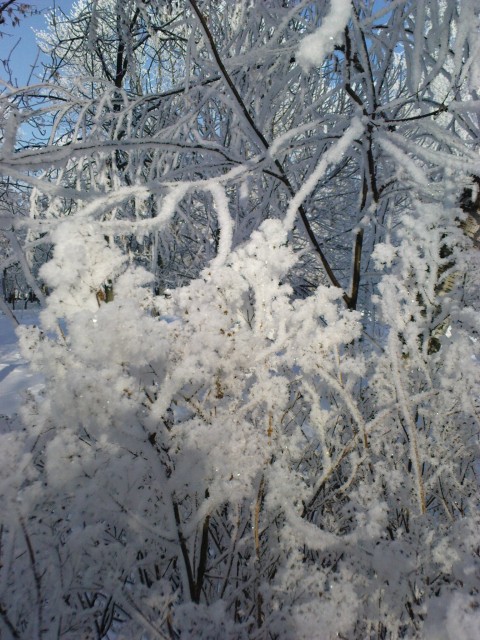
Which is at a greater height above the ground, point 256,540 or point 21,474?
point 21,474

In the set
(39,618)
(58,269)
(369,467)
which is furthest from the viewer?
(369,467)

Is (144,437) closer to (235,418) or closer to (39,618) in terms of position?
(235,418)

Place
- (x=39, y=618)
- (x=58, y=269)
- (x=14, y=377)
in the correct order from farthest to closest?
(x=14, y=377), (x=58, y=269), (x=39, y=618)

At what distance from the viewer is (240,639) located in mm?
986

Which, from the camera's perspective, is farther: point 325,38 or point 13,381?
point 13,381

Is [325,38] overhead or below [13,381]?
overhead

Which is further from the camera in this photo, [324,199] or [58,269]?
[324,199]

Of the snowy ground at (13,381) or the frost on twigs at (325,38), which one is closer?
the frost on twigs at (325,38)

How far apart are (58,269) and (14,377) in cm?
426

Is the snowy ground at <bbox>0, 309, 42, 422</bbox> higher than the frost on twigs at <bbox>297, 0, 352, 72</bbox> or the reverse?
the reverse

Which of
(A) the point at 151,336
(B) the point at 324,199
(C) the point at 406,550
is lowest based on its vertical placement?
(C) the point at 406,550

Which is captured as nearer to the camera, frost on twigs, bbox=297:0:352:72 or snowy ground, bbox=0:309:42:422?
frost on twigs, bbox=297:0:352:72

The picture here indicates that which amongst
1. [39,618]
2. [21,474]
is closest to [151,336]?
[21,474]

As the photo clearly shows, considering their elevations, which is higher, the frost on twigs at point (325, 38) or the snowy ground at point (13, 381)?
the frost on twigs at point (325, 38)
